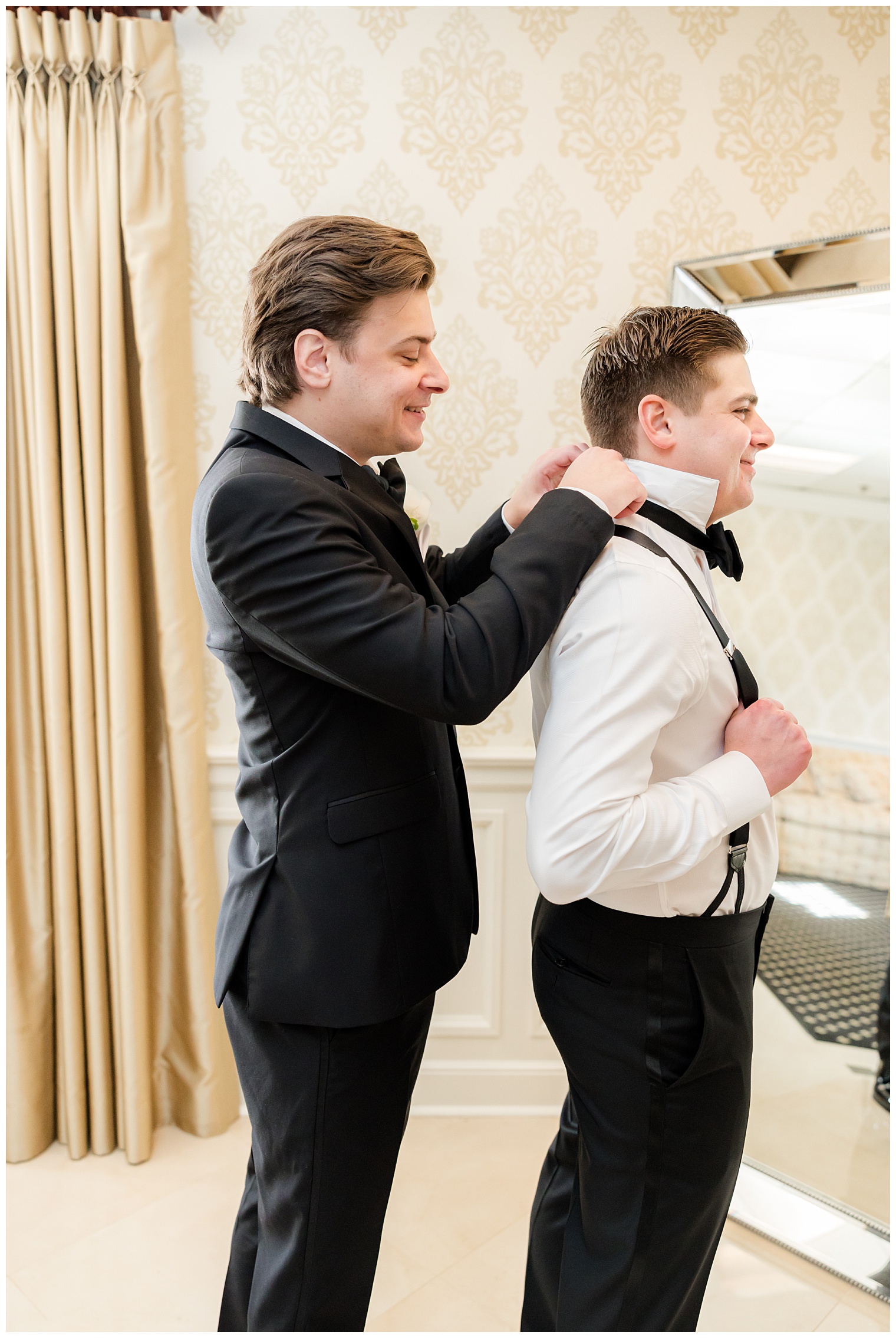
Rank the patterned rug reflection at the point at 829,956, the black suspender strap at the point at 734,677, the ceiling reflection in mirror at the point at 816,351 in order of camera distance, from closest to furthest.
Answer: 1. the black suspender strap at the point at 734,677
2. the ceiling reflection in mirror at the point at 816,351
3. the patterned rug reflection at the point at 829,956

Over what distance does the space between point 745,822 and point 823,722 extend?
1.20 meters

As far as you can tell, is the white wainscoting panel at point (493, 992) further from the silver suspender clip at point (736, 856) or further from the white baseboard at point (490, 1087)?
the silver suspender clip at point (736, 856)

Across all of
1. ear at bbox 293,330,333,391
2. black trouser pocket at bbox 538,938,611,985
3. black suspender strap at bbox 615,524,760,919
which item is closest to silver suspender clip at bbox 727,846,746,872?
black suspender strap at bbox 615,524,760,919

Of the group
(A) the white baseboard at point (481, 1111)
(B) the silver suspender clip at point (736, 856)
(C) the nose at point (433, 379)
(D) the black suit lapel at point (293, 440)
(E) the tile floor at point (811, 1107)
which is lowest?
(A) the white baseboard at point (481, 1111)

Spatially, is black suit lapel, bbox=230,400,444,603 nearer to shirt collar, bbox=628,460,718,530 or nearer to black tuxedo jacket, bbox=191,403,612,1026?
black tuxedo jacket, bbox=191,403,612,1026

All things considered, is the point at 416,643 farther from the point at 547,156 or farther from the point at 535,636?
the point at 547,156

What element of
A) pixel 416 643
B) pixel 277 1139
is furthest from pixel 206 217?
pixel 277 1139

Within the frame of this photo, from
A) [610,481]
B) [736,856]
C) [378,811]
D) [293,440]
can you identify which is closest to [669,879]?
[736,856]

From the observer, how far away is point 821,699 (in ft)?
7.13

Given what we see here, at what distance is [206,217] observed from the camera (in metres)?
2.23

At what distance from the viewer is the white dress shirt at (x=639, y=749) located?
104cm

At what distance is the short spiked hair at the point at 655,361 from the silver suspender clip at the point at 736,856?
1.78ft

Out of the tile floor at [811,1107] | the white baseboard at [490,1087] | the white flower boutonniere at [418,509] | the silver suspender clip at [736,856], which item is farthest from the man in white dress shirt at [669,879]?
the white baseboard at [490,1087]

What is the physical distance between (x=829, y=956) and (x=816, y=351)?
56.4 inches
